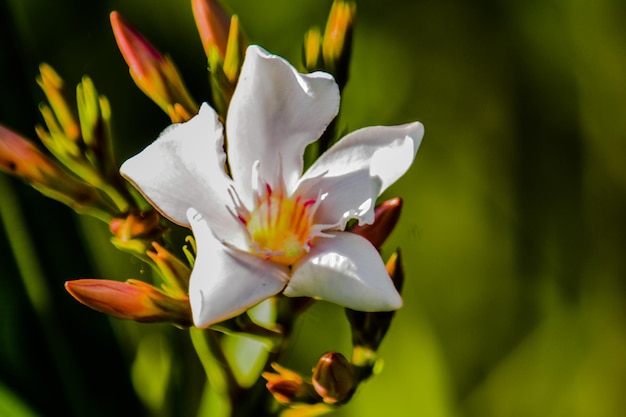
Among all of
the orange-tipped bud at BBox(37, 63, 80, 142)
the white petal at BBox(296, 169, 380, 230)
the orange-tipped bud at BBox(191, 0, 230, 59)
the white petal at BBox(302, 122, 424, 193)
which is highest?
the orange-tipped bud at BBox(191, 0, 230, 59)

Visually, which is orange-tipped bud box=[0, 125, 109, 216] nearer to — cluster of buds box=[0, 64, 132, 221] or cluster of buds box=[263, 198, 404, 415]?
cluster of buds box=[0, 64, 132, 221]

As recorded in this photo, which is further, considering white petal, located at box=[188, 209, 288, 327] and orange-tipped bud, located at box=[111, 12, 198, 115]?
orange-tipped bud, located at box=[111, 12, 198, 115]

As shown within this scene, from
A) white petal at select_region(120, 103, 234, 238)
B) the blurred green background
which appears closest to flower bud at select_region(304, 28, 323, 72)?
white petal at select_region(120, 103, 234, 238)

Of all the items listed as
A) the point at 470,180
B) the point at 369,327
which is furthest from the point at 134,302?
the point at 470,180

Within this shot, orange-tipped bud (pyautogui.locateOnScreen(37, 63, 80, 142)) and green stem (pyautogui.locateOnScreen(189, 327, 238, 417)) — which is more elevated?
orange-tipped bud (pyautogui.locateOnScreen(37, 63, 80, 142))

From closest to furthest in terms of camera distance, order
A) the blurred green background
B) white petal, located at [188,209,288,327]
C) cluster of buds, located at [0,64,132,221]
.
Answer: white petal, located at [188,209,288,327], cluster of buds, located at [0,64,132,221], the blurred green background

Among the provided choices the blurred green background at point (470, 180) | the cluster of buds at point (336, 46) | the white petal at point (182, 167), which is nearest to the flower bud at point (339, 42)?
the cluster of buds at point (336, 46)

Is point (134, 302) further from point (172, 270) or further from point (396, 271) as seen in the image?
point (396, 271)
